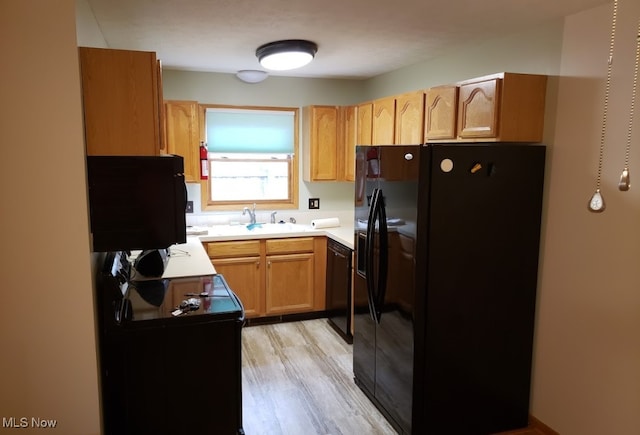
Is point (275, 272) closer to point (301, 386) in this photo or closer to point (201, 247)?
point (201, 247)

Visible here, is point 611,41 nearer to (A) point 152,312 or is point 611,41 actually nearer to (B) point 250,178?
(A) point 152,312

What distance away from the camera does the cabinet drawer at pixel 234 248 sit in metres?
4.23

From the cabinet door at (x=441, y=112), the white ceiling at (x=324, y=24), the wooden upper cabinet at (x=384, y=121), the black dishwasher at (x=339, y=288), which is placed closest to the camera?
the white ceiling at (x=324, y=24)

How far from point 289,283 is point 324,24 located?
2559 millimetres

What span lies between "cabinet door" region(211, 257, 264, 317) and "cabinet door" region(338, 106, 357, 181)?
4.24ft

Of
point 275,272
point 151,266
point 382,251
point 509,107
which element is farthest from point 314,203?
point 509,107

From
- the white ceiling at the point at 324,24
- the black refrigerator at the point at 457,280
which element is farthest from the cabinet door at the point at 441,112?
the black refrigerator at the point at 457,280

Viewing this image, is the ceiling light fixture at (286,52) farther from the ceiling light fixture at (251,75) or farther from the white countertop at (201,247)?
the white countertop at (201,247)

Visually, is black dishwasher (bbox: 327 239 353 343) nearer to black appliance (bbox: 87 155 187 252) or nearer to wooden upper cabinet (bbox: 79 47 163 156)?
black appliance (bbox: 87 155 187 252)

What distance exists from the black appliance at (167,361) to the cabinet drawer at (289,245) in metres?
1.92

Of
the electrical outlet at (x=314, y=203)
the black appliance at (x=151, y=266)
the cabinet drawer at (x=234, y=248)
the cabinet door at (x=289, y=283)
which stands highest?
the electrical outlet at (x=314, y=203)

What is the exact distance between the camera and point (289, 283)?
14.9ft

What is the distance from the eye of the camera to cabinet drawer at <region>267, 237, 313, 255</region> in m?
4.43

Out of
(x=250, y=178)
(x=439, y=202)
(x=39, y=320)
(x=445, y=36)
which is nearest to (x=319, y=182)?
(x=250, y=178)
